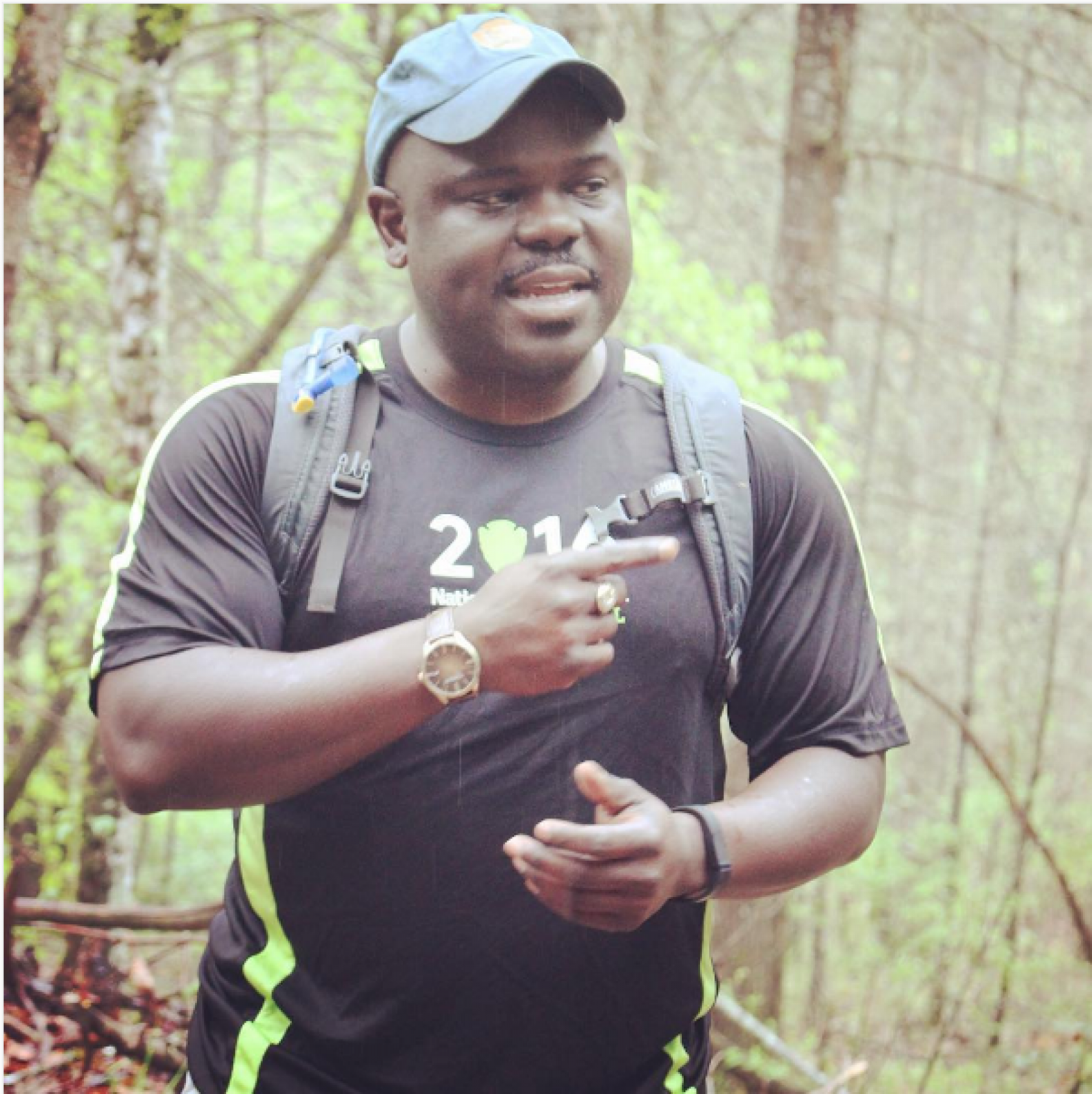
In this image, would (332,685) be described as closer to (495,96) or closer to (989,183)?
(495,96)

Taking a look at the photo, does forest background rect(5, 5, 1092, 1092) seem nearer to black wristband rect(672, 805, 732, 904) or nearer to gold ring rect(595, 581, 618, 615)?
black wristband rect(672, 805, 732, 904)

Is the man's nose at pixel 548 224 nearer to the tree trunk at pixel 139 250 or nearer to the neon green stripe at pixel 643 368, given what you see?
the neon green stripe at pixel 643 368

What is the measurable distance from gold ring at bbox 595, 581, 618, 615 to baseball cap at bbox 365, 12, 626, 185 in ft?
2.54

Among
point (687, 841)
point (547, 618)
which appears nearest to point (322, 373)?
point (547, 618)

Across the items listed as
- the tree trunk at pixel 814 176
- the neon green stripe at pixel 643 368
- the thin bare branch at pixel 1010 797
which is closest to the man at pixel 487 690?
the neon green stripe at pixel 643 368

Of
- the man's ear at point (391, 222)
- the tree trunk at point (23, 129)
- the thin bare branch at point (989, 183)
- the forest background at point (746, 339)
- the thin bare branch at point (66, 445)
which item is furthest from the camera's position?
the thin bare branch at point (989, 183)

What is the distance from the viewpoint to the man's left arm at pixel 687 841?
1673mm

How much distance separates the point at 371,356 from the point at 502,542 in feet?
1.51

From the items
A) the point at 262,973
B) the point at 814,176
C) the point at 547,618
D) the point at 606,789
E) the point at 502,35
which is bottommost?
the point at 262,973

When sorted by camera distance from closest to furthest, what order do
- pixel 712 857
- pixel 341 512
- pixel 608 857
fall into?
pixel 608 857 < pixel 712 857 < pixel 341 512

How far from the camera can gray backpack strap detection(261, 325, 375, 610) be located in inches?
76.7

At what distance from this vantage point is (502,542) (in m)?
2.01

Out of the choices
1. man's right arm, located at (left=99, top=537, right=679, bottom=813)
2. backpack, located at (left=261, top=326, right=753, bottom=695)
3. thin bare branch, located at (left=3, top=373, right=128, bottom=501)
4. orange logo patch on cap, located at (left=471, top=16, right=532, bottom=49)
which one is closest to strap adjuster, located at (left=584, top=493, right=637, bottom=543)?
backpack, located at (left=261, top=326, right=753, bottom=695)

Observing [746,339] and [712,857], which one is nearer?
[712,857]
